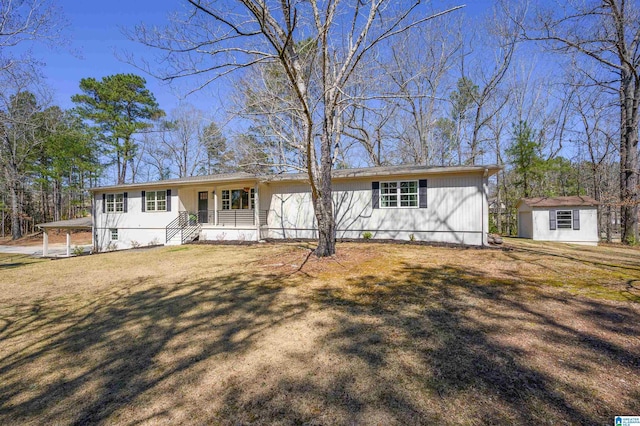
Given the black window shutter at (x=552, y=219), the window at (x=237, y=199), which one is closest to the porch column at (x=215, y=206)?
the window at (x=237, y=199)

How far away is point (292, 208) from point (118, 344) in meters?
9.66

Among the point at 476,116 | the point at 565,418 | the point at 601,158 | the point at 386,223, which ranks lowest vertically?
the point at 565,418

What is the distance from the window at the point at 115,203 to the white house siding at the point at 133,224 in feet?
0.76

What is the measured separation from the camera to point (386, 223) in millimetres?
11273

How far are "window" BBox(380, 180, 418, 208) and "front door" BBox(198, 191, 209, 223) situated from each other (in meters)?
9.53

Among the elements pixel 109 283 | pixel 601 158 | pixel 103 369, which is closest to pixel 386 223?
pixel 109 283

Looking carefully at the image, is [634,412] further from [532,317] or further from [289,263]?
[289,263]

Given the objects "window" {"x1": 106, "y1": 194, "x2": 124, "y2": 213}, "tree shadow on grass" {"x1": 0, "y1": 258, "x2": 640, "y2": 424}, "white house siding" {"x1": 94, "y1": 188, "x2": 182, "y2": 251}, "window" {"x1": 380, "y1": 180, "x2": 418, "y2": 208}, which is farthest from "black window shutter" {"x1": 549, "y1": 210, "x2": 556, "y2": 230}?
"window" {"x1": 106, "y1": 194, "x2": 124, "y2": 213}

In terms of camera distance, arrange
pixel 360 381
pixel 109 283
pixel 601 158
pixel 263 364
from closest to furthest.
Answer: pixel 360 381
pixel 263 364
pixel 109 283
pixel 601 158

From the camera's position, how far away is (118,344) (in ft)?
11.5

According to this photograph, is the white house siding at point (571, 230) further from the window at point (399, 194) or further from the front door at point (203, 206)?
the front door at point (203, 206)

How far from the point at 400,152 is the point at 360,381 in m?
20.5

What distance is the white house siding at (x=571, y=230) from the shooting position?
46.0 feet

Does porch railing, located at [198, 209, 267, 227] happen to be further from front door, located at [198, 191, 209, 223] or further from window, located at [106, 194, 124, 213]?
window, located at [106, 194, 124, 213]
